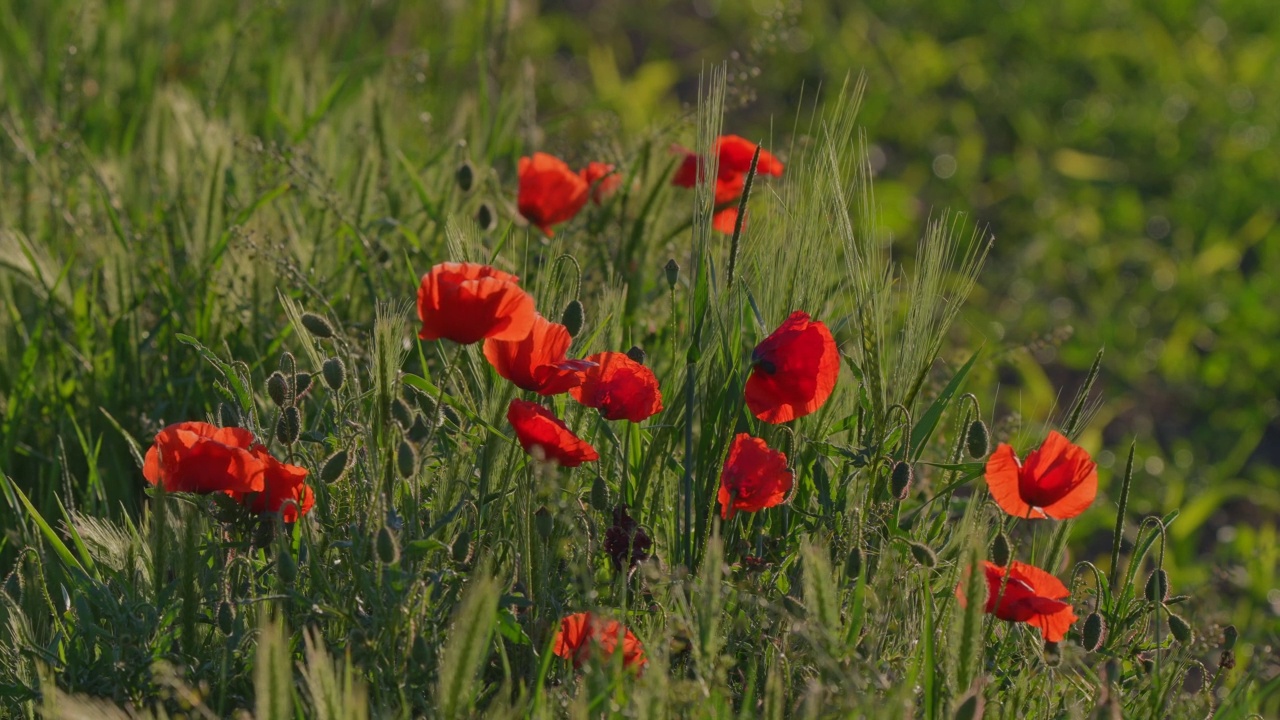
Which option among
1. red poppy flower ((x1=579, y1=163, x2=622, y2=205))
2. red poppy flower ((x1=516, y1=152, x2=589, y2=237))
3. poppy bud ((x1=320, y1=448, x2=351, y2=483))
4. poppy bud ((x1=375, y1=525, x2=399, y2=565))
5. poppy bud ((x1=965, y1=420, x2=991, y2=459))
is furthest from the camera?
red poppy flower ((x1=579, y1=163, x2=622, y2=205))

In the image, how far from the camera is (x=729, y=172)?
203 centimetres

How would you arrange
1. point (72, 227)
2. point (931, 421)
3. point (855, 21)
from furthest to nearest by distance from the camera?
point (855, 21) < point (72, 227) < point (931, 421)

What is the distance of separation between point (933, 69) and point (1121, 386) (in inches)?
65.5

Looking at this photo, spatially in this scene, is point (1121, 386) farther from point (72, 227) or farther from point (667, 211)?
point (72, 227)

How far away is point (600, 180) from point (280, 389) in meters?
0.79

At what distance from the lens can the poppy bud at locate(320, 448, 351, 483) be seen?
137 cm

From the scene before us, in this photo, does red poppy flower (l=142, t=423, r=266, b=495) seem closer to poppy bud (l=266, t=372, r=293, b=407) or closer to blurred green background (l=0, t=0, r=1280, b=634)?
poppy bud (l=266, t=372, r=293, b=407)

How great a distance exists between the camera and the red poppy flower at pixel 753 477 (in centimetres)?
141

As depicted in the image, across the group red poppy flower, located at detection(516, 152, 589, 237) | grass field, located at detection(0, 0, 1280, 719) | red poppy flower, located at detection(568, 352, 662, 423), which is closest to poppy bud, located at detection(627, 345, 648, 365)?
grass field, located at detection(0, 0, 1280, 719)

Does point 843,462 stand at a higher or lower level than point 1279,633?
higher

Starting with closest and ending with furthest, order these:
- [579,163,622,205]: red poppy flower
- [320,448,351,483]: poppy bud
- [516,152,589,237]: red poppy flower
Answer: [320,448,351,483]: poppy bud → [516,152,589,237]: red poppy flower → [579,163,622,205]: red poppy flower

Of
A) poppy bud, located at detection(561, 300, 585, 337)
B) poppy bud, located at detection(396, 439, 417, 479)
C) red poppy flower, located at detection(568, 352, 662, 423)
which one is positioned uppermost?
poppy bud, located at detection(561, 300, 585, 337)

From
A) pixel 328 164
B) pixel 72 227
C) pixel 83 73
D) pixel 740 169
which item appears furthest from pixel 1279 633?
pixel 83 73

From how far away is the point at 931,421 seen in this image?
5.30 ft
